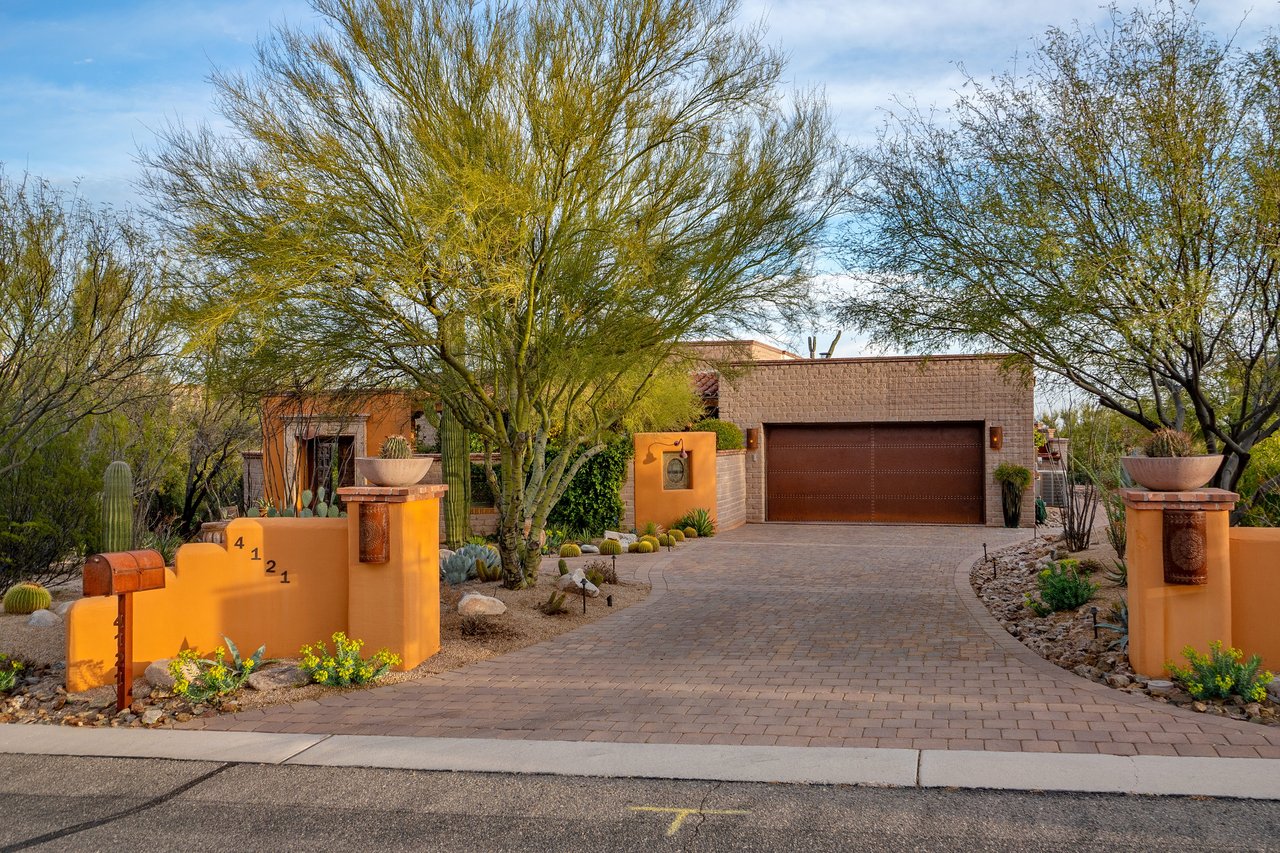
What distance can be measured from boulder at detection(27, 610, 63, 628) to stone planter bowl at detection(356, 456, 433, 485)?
12.9ft

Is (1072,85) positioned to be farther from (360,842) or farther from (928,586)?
(360,842)

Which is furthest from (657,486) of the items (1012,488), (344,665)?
(344,665)

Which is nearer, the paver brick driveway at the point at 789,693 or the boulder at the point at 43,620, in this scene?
the paver brick driveway at the point at 789,693

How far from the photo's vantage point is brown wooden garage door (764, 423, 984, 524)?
80.4 ft

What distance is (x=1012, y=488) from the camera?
23.3 meters

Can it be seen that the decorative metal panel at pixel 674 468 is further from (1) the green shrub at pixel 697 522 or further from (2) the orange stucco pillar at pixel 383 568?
(2) the orange stucco pillar at pixel 383 568

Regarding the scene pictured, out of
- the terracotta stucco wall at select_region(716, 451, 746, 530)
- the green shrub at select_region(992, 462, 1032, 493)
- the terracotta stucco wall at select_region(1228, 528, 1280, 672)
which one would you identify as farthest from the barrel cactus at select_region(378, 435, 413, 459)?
the green shrub at select_region(992, 462, 1032, 493)

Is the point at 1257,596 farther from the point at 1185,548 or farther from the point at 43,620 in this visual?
the point at 43,620

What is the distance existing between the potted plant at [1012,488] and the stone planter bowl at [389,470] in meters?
17.4

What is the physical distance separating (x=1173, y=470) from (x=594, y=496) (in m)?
14.7

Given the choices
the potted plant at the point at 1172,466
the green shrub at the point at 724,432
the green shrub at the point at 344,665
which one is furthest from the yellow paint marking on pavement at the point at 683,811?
the green shrub at the point at 724,432

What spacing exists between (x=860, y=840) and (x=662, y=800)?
1158 mm

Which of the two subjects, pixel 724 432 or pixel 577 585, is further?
pixel 724 432

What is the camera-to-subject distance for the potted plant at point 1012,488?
23234 millimetres
